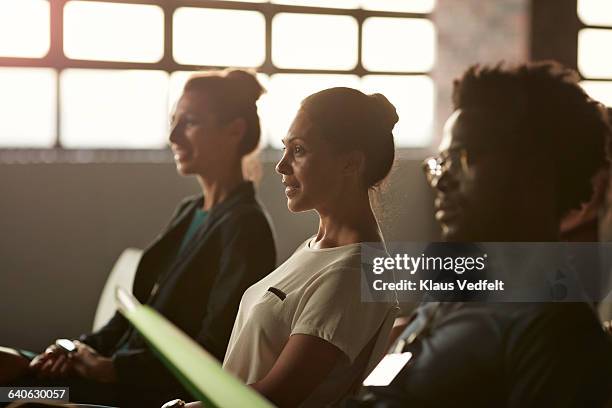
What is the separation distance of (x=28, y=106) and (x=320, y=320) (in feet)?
1.93

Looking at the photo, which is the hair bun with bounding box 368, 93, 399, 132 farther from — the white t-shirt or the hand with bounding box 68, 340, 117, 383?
the hand with bounding box 68, 340, 117, 383

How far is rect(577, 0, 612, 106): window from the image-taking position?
1175mm

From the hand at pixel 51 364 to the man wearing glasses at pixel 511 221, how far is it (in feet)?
1.42

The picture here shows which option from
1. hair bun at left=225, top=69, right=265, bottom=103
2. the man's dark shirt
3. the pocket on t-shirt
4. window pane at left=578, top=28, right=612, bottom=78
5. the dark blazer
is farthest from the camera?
window pane at left=578, top=28, right=612, bottom=78

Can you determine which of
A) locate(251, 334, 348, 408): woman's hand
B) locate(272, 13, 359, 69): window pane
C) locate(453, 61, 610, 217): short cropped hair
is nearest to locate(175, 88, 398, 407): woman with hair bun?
locate(251, 334, 348, 408): woman's hand

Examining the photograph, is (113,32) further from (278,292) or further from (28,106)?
(278,292)

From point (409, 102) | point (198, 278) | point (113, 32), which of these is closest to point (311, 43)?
point (409, 102)

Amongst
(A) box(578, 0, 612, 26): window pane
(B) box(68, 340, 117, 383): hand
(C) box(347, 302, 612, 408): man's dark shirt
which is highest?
(A) box(578, 0, 612, 26): window pane

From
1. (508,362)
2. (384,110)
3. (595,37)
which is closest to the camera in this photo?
(508,362)

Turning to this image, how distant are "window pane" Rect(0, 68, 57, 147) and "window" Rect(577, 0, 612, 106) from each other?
751 millimetres

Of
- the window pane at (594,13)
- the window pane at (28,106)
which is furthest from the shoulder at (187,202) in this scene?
the window pane at (594,13)

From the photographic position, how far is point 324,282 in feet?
2.95

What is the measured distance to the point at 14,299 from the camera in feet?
3.84

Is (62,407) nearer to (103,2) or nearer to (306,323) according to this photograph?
(306,323)
